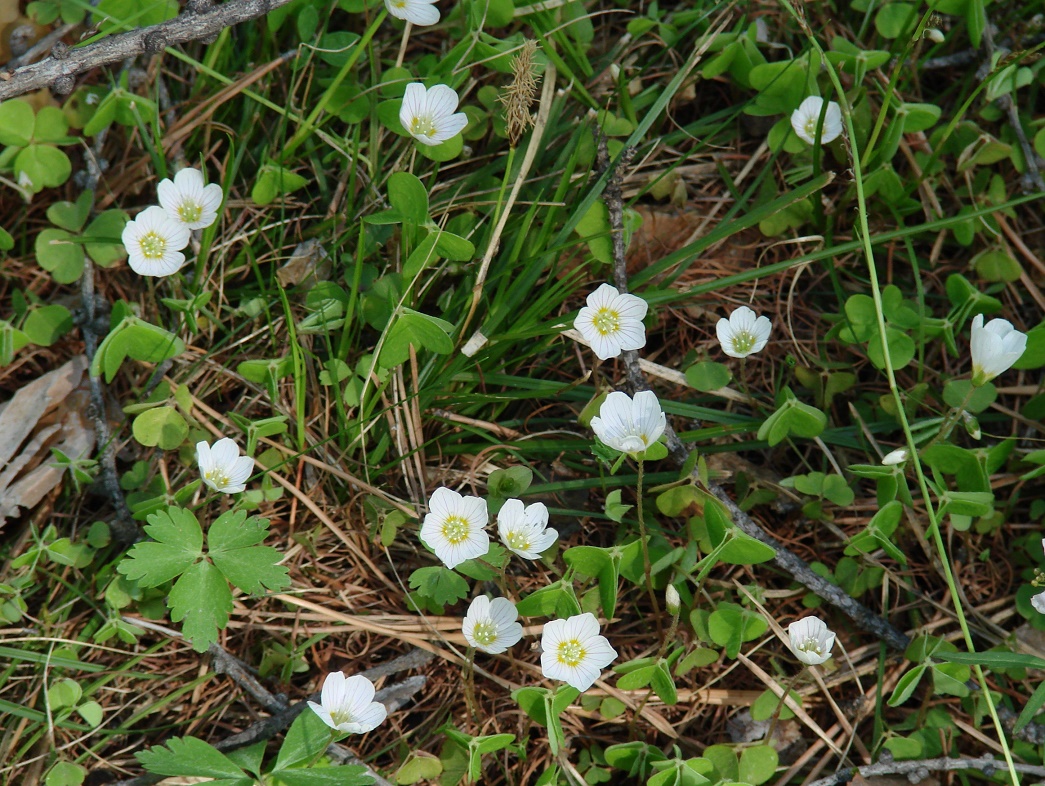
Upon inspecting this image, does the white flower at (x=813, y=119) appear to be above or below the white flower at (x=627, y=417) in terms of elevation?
above

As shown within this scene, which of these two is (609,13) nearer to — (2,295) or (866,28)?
(866,28)

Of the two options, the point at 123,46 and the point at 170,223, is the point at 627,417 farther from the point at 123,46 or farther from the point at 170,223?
the point at 123,46

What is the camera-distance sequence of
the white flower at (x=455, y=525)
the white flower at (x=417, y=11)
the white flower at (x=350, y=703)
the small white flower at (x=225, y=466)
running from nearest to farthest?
1. the white flower at (x=350, y=703)
2. the white flower at (x=455, y=525)
3. the small white flower at (x=225, y=466)
4. the white flower at (x=417, y=11)

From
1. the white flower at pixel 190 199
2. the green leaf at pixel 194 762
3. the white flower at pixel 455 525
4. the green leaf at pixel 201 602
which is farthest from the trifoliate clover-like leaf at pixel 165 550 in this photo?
the white flower at pixel 190 199

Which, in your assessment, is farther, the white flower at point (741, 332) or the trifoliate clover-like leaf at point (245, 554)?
the white flower at point (741, 332)

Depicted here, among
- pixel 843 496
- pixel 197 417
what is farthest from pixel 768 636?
pixel 197 417

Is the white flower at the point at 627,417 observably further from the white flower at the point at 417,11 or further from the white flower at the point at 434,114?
the white flower at the point at 417,11
